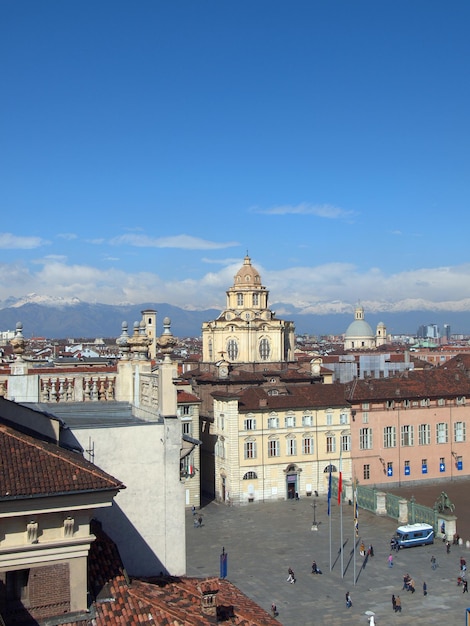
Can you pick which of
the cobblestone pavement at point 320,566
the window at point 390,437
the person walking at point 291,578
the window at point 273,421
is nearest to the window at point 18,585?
the cobblestone pavement at point 320,566

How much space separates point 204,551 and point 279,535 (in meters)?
6.09

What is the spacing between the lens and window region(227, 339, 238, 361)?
290ft

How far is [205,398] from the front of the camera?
70500 mm

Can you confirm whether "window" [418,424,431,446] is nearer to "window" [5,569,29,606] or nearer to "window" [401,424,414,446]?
"window" [401,424,414,446]

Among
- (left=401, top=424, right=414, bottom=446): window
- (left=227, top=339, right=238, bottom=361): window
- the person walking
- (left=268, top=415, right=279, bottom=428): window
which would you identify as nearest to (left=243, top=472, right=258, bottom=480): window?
(left=268, top=415, right=279, bottom=428): window

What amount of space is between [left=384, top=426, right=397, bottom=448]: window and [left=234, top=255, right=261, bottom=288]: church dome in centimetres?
3339

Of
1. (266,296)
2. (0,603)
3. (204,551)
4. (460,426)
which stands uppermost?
(266,296)

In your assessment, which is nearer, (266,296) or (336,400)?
(336,400)

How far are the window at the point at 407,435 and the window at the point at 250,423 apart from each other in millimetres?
14107

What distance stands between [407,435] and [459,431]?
5.90 metres

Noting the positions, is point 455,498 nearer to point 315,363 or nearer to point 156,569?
point 315,363

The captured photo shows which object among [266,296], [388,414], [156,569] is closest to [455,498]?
[388,414]

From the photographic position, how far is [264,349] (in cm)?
8988

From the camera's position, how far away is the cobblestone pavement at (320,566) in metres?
36.7
